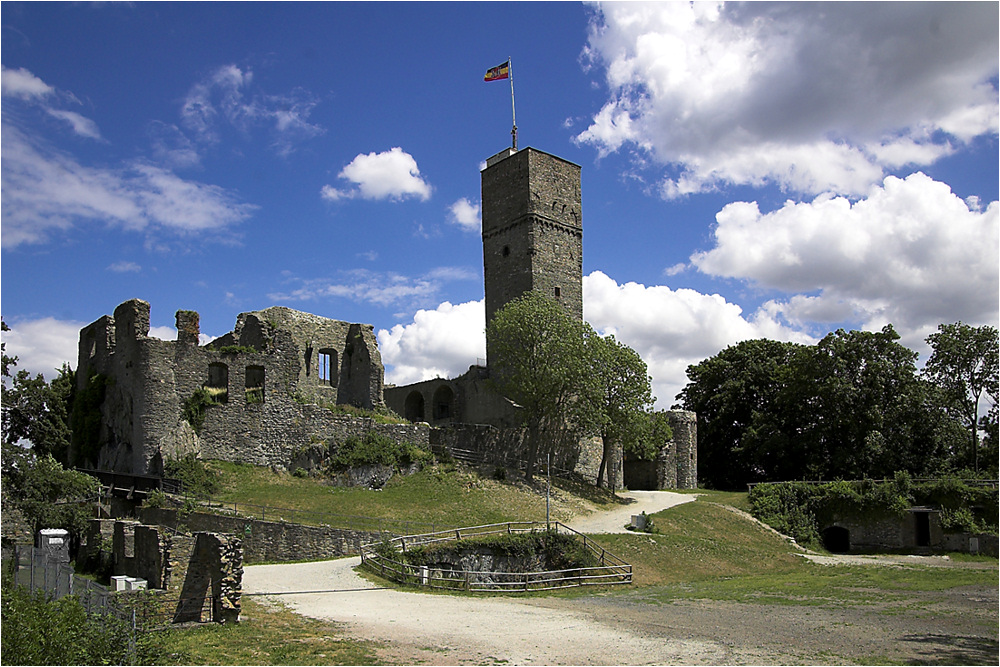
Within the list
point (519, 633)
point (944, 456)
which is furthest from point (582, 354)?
point (519, 633)

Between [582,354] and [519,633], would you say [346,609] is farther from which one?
[582,354]

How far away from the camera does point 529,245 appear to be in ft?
158

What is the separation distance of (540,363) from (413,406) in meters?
14.6

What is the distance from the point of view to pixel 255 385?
38.0m

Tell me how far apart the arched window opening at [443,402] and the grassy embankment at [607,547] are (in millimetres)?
12119

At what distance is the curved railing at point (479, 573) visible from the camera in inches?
915

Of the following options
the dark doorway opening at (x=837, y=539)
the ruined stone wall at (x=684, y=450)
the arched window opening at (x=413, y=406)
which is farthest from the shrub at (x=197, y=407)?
the ruined stone wall at (x=684, y=450)

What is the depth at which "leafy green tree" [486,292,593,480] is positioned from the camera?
40219 mm

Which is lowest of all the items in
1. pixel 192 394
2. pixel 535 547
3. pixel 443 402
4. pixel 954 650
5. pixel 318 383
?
pixel 954 650

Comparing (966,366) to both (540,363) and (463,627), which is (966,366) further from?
(463,627)

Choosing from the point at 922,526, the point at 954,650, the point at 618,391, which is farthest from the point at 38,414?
the point at 922,526

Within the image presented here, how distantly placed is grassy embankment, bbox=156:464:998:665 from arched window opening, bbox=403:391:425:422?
593 inches

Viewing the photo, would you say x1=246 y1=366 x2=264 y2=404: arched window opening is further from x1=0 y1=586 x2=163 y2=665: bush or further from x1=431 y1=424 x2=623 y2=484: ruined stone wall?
x1=0 y1=586 x2=163 y2=665: bush

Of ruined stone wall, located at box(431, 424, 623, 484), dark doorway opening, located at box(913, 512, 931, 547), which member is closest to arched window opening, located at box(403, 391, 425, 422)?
ruined stone wall, located at box(431, 424, 623, 484)
